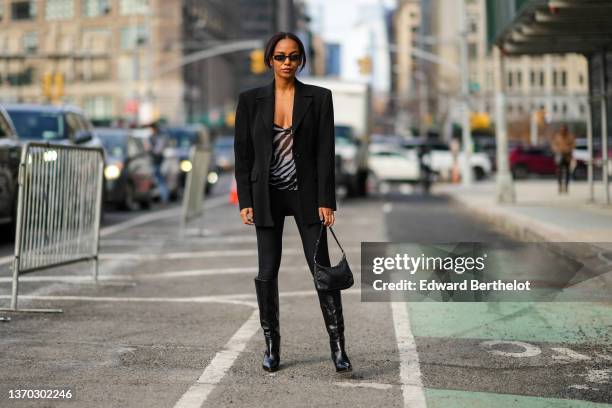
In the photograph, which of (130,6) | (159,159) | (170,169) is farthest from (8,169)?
(130,6)

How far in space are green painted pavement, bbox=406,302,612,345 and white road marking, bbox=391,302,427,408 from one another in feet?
0.26

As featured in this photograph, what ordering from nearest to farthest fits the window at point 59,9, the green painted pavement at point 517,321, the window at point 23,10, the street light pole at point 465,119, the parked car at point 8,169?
the green painted pavement at point 517,321 → the parked car at point 8,169 → the street light pole at point 465,119 → the window at point 23,10 → the window at point 59,9

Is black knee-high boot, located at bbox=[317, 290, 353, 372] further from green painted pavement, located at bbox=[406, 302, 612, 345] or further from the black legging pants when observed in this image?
green painted pavement, located at bbox=[406, 302, 612, 345]

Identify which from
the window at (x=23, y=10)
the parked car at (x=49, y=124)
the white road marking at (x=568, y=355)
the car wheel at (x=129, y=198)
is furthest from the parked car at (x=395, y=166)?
the window at (x=23, y=10)

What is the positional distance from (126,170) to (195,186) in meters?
6.88

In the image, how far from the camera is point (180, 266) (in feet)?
41.2

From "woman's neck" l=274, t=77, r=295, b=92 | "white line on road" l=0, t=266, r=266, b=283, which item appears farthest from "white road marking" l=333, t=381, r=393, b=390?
"white line on road" l=0, t=266, r=266, b=283

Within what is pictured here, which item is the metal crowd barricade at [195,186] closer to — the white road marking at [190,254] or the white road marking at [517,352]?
the white road marking at [190,254]

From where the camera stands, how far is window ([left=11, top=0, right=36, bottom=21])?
96562 mm

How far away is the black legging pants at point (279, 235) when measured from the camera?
6207 millimetres

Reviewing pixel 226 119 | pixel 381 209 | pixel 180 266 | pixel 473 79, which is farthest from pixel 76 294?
pixel 473 79

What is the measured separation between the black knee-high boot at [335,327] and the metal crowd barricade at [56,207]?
323 cm

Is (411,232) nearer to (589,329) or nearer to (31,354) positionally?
(589,329)

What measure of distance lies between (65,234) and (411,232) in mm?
8808
